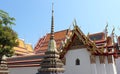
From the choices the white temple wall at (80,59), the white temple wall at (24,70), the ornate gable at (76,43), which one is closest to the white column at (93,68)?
the white temple wall at (80,59)

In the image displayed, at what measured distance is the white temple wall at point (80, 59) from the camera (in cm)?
1320

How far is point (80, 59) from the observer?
537 inches

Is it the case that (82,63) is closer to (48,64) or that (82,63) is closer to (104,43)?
(104,43)

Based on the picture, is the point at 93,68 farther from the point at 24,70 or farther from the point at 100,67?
the point at 24,70

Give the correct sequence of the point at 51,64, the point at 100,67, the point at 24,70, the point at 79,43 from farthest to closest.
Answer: the point at 24,70
the point at 79,43
the point at 100,67
the point at 51,64

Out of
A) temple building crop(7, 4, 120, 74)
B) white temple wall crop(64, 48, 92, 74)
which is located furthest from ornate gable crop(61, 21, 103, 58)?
white temple wall crop(64, 48, 92, 74)

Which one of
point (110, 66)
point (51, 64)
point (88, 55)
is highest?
point (88, 55)

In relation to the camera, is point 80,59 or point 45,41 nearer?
point 80,59

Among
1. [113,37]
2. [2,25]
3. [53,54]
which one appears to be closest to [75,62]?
[113,37]

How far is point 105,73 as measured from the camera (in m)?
13.3

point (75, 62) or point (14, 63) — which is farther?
point (14, 63)

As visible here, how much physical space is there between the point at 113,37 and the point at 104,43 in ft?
4.01

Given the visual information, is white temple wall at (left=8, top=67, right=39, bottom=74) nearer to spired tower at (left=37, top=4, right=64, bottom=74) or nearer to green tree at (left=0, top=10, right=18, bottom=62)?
green tree at (left=0, top=10, right=18, bottom=62)

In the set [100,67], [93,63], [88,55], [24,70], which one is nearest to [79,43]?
[88,55]
